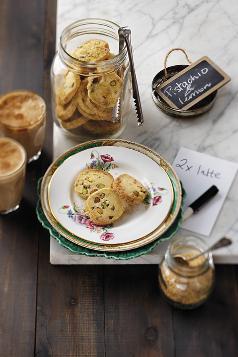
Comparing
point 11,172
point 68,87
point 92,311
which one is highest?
point 68,87

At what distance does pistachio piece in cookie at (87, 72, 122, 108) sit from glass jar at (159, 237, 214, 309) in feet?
1.25

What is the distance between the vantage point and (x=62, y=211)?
1638 mm

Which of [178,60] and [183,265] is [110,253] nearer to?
[183,265]

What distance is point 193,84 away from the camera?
74.3 inches

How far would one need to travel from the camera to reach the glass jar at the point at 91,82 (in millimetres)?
1689

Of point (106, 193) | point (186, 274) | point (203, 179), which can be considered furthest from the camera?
point (203, 179)

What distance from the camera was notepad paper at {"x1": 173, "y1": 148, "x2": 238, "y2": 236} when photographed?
1.67 m

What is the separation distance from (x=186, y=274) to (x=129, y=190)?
0.83 feet

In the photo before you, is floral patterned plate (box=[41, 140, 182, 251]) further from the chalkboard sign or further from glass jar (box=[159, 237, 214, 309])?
the chalkboard sign

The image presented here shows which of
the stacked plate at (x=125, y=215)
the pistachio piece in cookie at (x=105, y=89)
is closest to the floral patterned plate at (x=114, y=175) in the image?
the stacked plate at (x=125, y=215)

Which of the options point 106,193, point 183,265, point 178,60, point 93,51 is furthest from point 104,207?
point 178,60

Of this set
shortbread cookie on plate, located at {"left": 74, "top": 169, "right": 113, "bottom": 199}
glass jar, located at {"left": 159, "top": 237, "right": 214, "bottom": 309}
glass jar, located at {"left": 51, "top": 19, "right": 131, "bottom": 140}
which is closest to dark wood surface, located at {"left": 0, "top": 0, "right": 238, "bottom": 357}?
glass jar, located at {"left": 159, "top": 237, "right": 214, "bottom": 309}

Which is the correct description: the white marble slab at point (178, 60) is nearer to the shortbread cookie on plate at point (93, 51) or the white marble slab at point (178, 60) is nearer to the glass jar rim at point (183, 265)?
the glass jar rim at point (183, 265)

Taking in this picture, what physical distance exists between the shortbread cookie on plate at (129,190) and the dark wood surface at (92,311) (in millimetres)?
161
